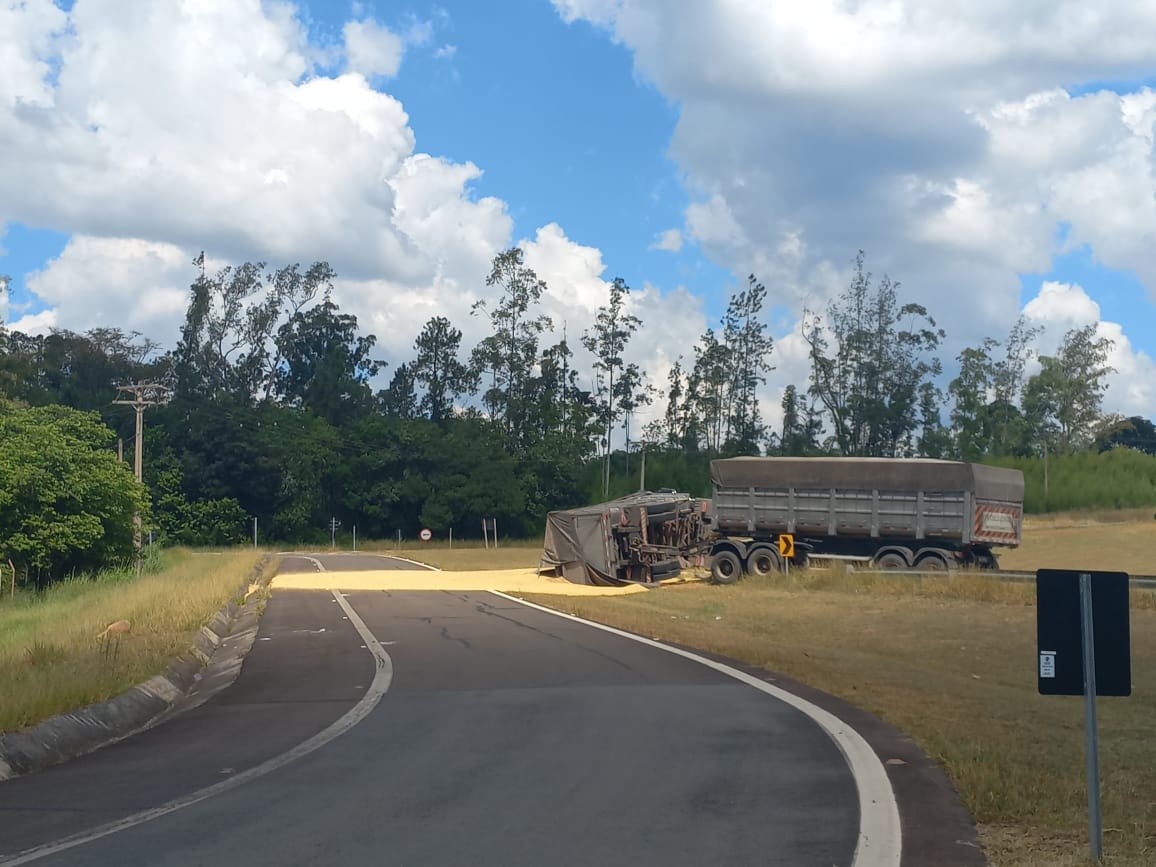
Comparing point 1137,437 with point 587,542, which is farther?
point 1137,437

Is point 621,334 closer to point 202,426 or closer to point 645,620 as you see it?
point 202,426

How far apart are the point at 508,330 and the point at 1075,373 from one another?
167ft

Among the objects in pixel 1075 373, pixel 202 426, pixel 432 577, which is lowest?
pixel 432 577

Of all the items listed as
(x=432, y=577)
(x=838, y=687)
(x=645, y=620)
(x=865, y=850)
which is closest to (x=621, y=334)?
(x=432, y=577)

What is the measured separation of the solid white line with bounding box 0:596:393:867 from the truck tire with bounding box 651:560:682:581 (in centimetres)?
2296

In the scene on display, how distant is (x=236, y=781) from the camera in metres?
8.73

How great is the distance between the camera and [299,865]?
650 cm

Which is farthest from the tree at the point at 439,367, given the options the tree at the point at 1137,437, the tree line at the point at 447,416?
the tree at the point at 1137,437

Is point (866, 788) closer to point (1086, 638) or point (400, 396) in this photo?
point (1086, 638)

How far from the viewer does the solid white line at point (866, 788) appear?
6711mm

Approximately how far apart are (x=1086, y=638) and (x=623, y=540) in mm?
31020

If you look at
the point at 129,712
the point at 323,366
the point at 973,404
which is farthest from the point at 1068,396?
the point at 129,712

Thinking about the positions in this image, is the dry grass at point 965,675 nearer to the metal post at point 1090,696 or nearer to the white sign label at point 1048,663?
the metal post at point 1090,696

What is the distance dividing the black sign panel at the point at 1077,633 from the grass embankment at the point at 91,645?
8.01 meters
